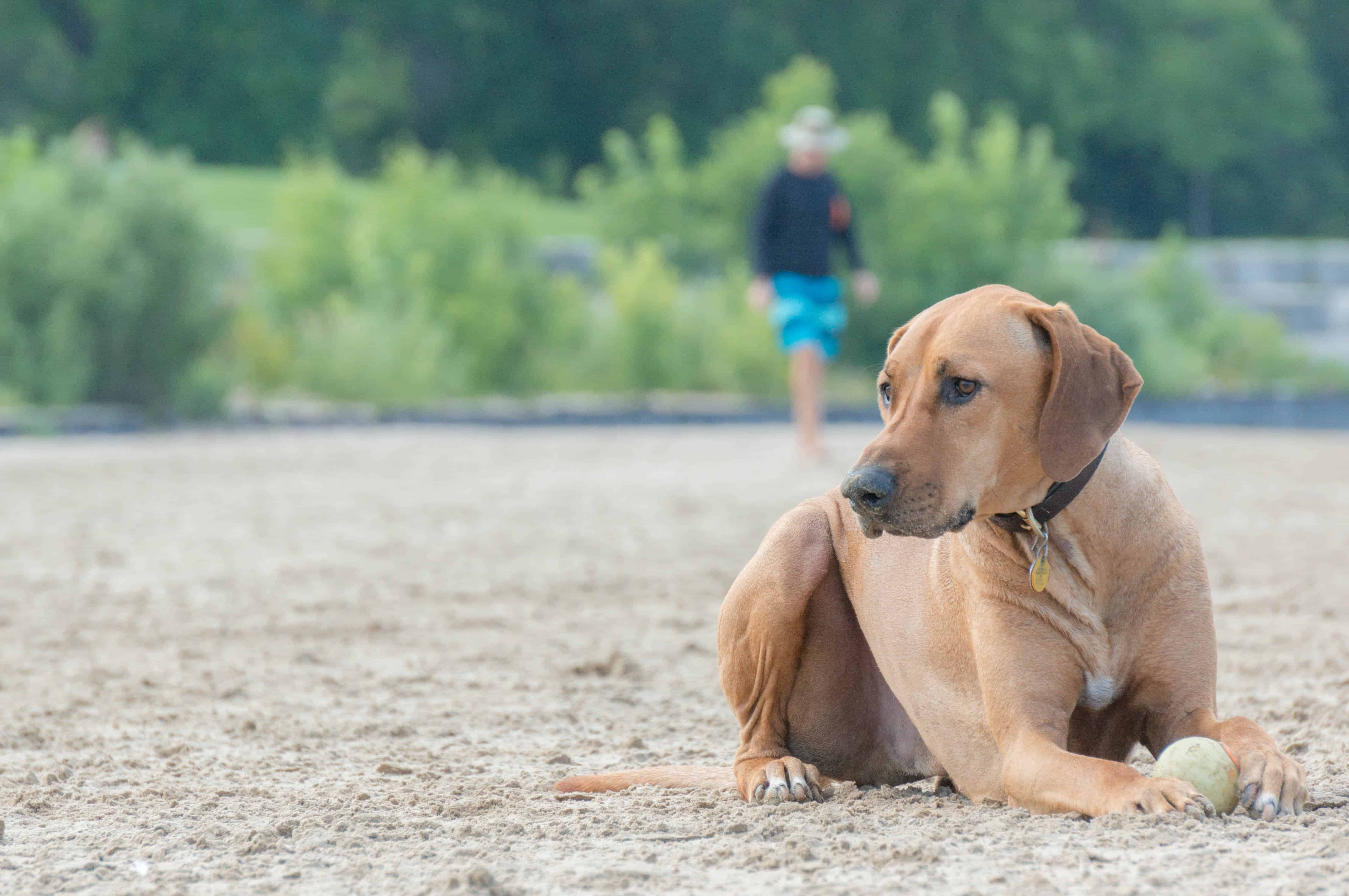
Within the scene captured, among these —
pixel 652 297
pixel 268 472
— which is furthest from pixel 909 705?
pixel 652 297

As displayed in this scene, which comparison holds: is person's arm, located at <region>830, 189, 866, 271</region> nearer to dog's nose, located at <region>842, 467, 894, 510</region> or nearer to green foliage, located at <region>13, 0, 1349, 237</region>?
dog's nose, located at <region>842, 467, 894, 510</region>

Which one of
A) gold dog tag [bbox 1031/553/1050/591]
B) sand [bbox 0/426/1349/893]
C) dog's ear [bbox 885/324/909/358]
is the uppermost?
dog's ear [bbox 885/324/909/358]

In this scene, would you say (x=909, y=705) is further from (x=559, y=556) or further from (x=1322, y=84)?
(x=1322, y=84)

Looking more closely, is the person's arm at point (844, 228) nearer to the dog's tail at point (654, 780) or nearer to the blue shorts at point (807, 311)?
the blue shorts at point (807, 311)

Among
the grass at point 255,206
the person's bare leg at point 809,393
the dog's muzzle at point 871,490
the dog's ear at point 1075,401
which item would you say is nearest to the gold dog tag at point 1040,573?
the dog's ear at point 1075,401

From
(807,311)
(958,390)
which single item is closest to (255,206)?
(807,311)

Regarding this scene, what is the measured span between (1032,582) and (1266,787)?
1.87 ft

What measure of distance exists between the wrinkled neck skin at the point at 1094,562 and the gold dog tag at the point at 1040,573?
40 millimetres

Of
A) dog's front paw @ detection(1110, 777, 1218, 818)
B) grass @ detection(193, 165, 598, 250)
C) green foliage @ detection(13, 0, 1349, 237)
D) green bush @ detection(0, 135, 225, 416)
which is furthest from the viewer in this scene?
green foliage @ detection(13, 0, 1349, 237)

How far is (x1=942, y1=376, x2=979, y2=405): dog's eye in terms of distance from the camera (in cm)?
303

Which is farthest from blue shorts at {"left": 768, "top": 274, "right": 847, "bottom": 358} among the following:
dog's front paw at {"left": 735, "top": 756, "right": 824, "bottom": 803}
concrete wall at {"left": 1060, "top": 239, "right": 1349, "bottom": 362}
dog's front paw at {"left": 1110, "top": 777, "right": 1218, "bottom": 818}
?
concrete wall at {"left": 1060, "top": 239, "right": 1349, "bottom": 362}

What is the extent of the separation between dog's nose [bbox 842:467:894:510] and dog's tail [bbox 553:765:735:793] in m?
0.90

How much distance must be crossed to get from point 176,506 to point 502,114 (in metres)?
36.1

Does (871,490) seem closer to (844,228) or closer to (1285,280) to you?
(844,228)
